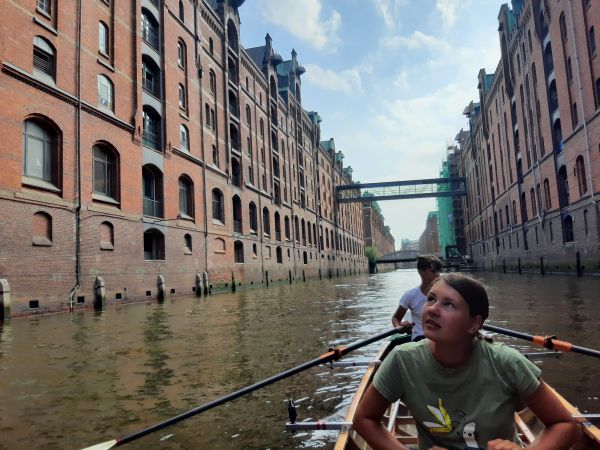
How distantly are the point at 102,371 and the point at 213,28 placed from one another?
2955cm

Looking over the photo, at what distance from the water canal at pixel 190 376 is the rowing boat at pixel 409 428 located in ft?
2.06

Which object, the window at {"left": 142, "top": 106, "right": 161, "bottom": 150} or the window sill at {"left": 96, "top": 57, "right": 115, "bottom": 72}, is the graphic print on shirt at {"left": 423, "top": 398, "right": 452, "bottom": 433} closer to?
the window sill at {"left": 96, "top": 57, "right": 115, "bottom": 72}

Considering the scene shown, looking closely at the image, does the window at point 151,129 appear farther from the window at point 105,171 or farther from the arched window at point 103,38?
the arched window at point 103,38

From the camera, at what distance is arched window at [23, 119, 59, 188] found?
15055mm

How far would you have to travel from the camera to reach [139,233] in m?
20.1

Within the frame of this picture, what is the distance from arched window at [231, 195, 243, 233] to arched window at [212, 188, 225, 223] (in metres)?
2.09

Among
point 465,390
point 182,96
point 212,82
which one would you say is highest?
point 212,82

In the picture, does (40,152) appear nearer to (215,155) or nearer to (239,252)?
(215,155)

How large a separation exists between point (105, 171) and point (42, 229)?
4.68 meters

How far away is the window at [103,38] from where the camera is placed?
19220mm

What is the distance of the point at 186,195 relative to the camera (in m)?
25.7

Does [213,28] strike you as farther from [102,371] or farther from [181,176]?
[102,371]

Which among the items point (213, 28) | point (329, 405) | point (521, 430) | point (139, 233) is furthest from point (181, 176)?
point (521, 430)

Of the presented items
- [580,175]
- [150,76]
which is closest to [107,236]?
[150,76]
